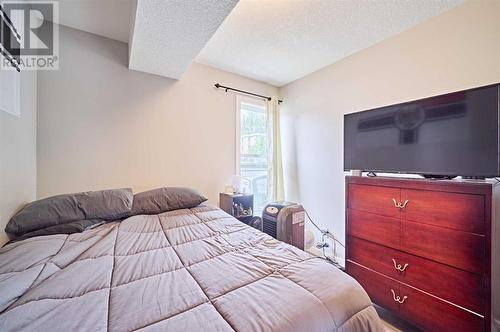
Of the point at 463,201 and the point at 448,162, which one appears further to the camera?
the point at 448,162

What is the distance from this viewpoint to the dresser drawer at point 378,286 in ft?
5.16

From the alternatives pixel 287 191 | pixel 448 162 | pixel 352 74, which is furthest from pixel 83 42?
pixel 448 162

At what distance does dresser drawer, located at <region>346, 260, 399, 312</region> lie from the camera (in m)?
1.57

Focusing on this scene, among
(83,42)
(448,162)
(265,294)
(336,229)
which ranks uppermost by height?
(83,42)

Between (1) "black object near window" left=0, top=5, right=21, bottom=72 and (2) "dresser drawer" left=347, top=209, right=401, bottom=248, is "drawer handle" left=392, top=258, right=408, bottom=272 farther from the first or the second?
(1) "black object near window" left=0, top=5, right=21, bottom=72

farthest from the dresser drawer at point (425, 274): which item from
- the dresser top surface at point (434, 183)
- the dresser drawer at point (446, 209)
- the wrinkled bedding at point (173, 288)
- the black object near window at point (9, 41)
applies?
the black object near window at point (9, 41)

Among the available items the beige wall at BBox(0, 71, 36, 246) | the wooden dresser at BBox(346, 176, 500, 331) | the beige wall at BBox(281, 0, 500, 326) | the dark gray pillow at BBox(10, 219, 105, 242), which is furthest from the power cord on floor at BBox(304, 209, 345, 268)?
the beige wall at BBox(0, 71, 36, 246)

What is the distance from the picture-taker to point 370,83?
226 centimetres

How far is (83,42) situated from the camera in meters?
2.01

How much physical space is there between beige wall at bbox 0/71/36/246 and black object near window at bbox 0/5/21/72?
0.14 meters

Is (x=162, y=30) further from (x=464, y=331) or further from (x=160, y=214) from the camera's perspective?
(x=464, y=331)

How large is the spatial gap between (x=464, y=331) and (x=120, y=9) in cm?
357

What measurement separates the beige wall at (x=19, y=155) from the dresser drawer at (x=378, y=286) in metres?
2.73

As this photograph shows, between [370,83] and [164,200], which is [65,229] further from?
[370,83]
